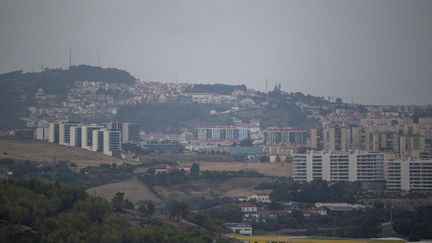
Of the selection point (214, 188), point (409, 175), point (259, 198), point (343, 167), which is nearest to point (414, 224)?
point (259, 198)

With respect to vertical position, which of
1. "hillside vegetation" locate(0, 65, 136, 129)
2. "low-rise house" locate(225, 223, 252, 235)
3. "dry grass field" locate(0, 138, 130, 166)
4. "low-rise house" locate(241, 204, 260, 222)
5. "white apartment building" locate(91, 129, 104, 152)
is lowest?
"low-rise house" locate(225, 223, 252, 235)

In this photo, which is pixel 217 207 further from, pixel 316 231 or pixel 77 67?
pixel 77 67

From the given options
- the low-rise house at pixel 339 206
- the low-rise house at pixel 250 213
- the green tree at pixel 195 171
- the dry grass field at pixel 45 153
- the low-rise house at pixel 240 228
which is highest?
the dry grass field at pixel 45 153

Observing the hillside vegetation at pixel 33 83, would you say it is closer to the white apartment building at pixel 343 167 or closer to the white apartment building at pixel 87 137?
the white apartment building at pixel 87 137

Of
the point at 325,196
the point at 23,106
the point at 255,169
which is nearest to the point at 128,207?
the point at 325,196

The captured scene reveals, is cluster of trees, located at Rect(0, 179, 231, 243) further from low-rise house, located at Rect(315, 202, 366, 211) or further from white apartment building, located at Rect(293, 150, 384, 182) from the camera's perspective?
white apartment building, located at Rect(293, 150, 384, 182)

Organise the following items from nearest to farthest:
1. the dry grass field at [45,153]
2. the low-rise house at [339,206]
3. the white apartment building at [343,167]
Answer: the low-rise house at [339,206]
the white apartment building at [343,167]
the dry grass field at [45,153]

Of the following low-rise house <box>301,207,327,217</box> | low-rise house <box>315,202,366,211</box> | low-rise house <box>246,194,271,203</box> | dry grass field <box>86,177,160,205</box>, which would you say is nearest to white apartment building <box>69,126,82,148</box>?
dry grass field <box>86,177,160,205</box>

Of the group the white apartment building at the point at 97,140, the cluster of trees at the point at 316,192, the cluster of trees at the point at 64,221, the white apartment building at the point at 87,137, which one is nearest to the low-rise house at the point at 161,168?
the cluster of trees at the point at 316,192
